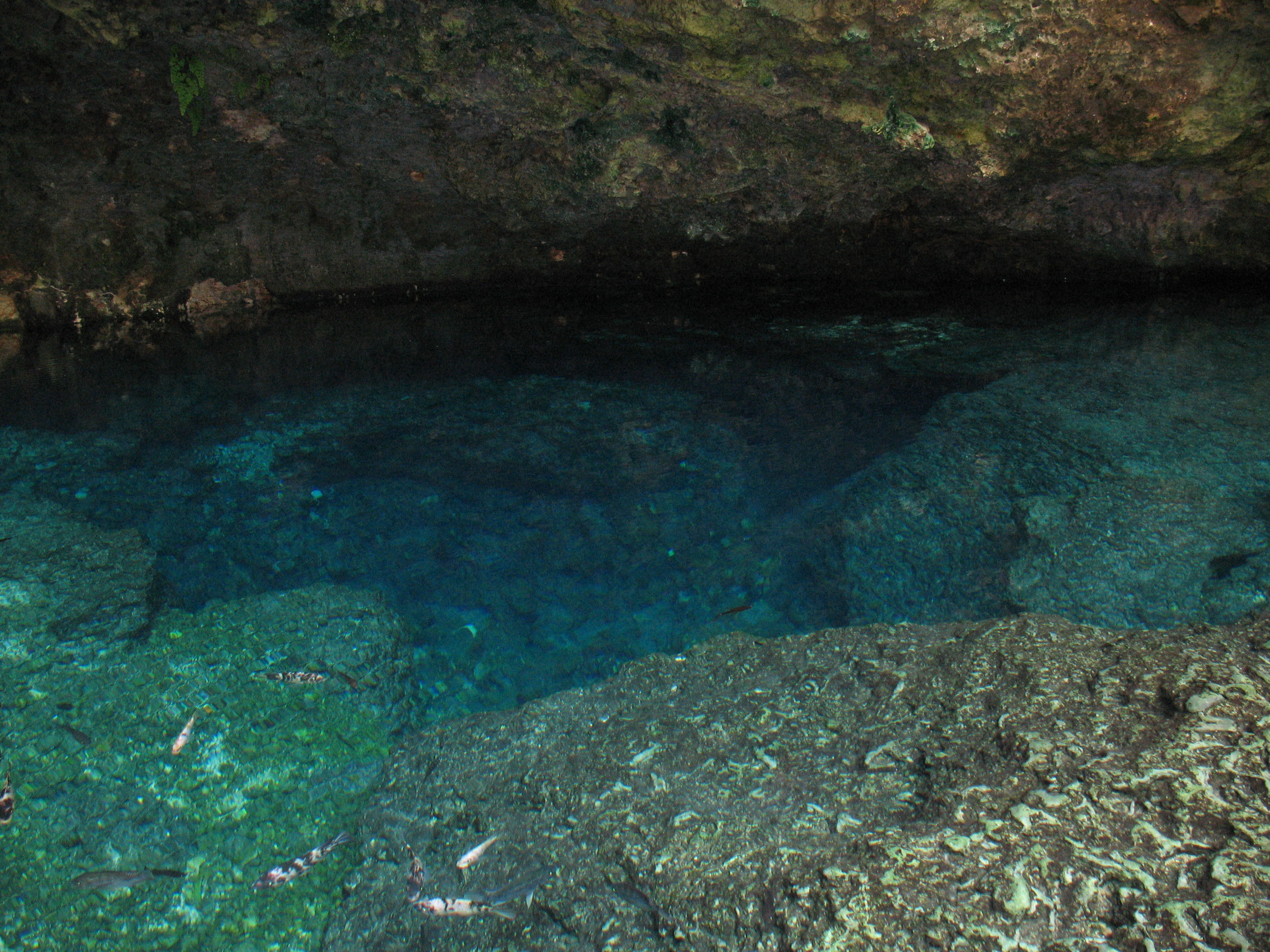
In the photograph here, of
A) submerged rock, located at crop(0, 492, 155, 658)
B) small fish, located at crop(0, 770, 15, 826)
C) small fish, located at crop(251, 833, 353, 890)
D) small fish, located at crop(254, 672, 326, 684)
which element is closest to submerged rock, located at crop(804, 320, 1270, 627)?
small fish, located at crop(251, 833, 353, 890)

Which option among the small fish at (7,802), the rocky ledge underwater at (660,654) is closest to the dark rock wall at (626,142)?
the rocky ledge underwater at (660,654)

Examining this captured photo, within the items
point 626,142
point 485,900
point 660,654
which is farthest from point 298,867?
point 626,142

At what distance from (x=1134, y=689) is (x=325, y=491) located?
4.15 metres

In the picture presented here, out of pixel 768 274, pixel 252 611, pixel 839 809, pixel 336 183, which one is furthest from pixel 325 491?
pixel 768 274

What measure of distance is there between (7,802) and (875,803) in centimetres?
281

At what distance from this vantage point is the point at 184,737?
2809 mm

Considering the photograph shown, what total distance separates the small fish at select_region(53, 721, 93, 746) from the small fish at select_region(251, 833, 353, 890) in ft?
3.17

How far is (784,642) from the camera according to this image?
9.60 ft

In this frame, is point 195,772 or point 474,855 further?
point 195,772

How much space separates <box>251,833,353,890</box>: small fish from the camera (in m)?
2.37

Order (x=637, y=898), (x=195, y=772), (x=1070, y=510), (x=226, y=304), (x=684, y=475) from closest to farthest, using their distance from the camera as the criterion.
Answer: (x=637, y=898) < (x=195, y=772) < (x=1070, y=510) < (x=684, y=475) < (x=226, y=304)

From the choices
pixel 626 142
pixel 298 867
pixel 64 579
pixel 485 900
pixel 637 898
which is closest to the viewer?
pixel 637 898

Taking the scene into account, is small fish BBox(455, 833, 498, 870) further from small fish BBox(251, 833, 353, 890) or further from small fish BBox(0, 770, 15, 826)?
small fish BBox(0, 770, 15, 826)

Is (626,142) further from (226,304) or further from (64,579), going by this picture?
(64,579)
